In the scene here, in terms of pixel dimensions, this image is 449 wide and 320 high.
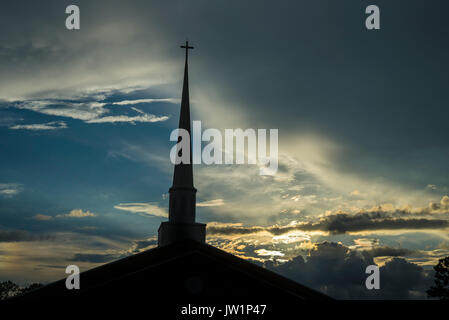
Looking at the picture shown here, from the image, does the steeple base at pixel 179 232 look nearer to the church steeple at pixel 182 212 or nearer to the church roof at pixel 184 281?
the church steeple at pixel 182 212

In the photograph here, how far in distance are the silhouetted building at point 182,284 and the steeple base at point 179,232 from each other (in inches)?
460

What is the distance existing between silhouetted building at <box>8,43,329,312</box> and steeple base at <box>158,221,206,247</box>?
11694 mm

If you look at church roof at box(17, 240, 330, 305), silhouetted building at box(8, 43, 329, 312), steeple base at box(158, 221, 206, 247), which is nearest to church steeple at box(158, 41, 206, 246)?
steeple base at box(158, 221, 206, 247)

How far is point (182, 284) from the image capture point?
690 inches

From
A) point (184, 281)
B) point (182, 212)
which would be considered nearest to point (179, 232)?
point (182, 212)

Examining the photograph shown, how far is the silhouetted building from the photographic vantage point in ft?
55.3

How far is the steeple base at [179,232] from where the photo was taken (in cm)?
3052

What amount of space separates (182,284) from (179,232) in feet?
43.4

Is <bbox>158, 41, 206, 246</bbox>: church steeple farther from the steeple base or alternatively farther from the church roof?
the church roof

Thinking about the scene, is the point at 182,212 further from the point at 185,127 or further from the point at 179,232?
the point at 185,127

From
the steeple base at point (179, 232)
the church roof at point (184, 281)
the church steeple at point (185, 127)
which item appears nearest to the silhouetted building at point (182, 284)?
the church roof at point (184, 281)
